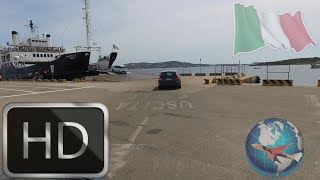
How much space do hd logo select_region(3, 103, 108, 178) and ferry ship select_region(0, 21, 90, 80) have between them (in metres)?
41.3

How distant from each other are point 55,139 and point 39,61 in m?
52.9

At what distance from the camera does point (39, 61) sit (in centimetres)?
4988

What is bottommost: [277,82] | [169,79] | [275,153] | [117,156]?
[117,156]

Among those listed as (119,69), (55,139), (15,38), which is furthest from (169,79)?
(15,38)

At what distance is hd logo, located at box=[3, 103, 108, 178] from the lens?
112cm

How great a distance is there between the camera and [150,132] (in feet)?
26.7

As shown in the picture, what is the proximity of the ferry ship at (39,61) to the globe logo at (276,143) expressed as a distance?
4042 centimetres

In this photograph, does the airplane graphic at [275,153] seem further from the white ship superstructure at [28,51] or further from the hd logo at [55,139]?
the white ship superstructure at [28,51]

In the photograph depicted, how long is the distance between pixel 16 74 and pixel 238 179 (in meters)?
49.4

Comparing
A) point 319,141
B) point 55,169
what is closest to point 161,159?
point 319,141

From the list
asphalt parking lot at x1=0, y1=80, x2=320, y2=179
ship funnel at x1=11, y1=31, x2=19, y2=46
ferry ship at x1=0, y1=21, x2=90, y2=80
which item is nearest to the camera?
asphalt parking lot at x1=0, y1=80, x2=320, y2=179

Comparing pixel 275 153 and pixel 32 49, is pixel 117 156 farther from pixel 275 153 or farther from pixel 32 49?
pixel 32 49

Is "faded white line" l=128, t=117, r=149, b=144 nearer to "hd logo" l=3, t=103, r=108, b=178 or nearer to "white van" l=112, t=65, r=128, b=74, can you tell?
"hd logo" l=3, t=103, r=108, b=178

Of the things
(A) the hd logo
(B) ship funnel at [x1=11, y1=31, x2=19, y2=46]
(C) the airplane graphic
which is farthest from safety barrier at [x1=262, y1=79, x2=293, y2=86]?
(B) ship funnel at [x1=11, y1=31, x2=19, y2=46]
